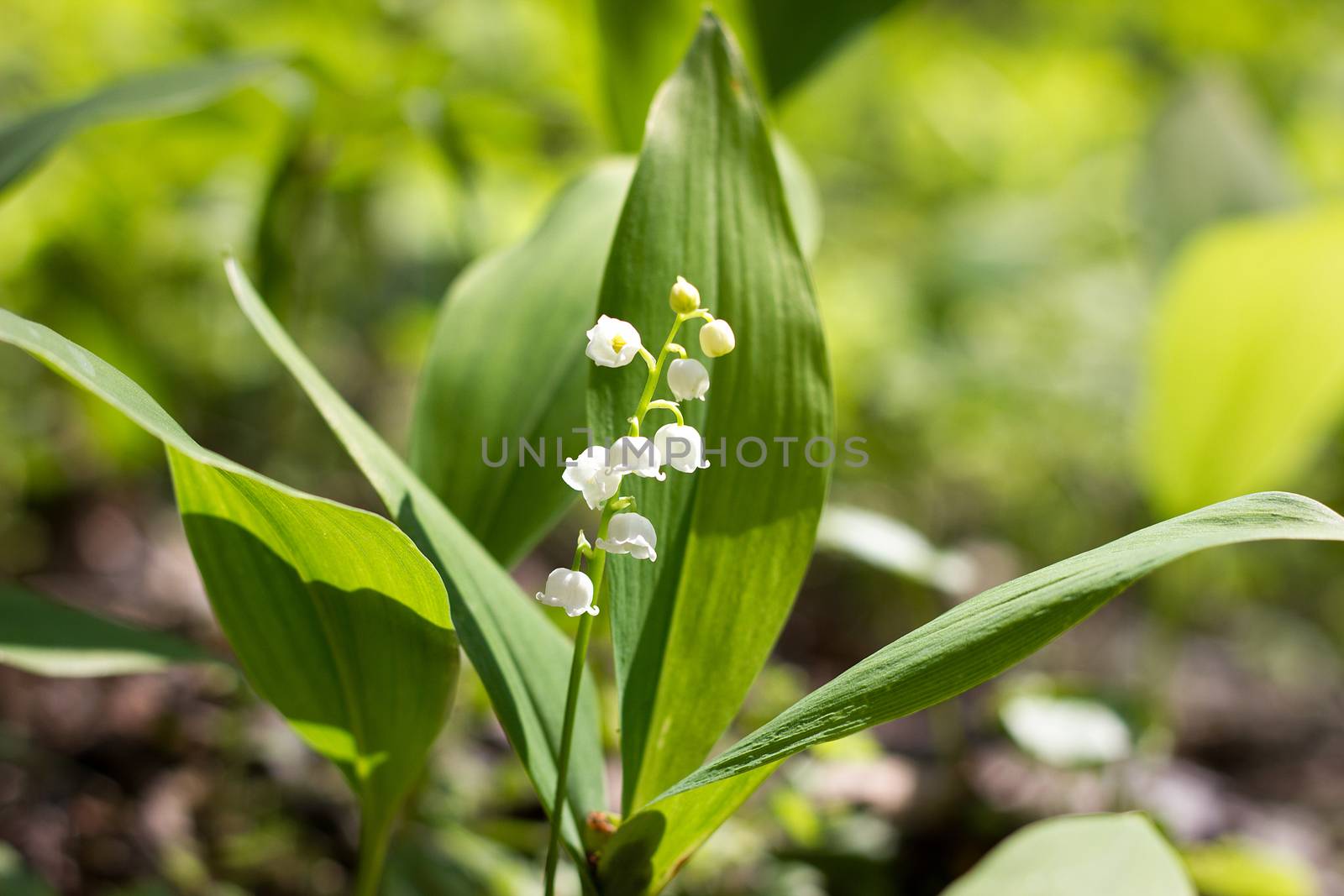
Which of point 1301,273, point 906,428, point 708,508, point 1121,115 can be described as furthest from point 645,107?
point 1121,115

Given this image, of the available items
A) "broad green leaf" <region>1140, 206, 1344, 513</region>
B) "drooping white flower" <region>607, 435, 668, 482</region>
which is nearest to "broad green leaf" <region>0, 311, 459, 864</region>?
"drooping white flower" <region>607, 435, 668, 482</region>

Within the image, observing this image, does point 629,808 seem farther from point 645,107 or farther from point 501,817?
point 645,107

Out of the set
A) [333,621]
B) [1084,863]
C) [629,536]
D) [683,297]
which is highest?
[683,297]

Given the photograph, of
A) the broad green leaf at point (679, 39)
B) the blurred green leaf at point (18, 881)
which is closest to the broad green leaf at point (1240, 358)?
the broad green leaf at point (679, 39)

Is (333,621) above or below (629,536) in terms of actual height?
below

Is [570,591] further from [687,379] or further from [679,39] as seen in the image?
[679,39]

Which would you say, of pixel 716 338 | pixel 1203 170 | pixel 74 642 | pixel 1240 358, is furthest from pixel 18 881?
pixel 1203 170
